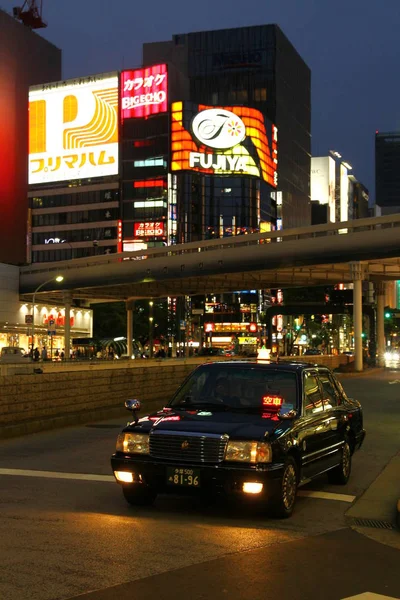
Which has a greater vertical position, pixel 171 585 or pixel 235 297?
pixel 235 297

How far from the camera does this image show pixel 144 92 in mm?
127375

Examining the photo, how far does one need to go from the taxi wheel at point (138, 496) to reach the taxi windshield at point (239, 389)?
1.07m

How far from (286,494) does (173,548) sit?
1804 millimetres

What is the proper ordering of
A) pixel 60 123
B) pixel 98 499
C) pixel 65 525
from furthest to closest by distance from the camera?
1. pixel 60 123
2. pixel 98 499
3. pixel 65 525

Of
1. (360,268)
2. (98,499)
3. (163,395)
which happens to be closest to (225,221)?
(360,268)

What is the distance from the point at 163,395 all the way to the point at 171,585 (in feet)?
68.4

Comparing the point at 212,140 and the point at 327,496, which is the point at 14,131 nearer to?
the point at 212,140

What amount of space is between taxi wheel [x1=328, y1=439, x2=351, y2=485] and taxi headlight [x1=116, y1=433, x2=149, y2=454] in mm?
3335

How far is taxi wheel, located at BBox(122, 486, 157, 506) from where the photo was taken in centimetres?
918

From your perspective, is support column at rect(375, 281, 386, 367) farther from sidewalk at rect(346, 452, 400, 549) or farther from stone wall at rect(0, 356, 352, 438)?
sidewalk at rect(346, 452, 400, 549)

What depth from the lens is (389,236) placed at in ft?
181

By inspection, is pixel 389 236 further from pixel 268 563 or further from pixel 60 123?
pixel 60 123

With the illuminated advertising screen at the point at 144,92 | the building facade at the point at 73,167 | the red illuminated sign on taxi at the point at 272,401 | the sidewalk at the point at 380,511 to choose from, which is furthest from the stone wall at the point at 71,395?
the illuminated advertising screen at the point at 144,92

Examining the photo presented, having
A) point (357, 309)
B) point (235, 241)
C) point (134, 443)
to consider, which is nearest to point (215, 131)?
point (235, 241)
